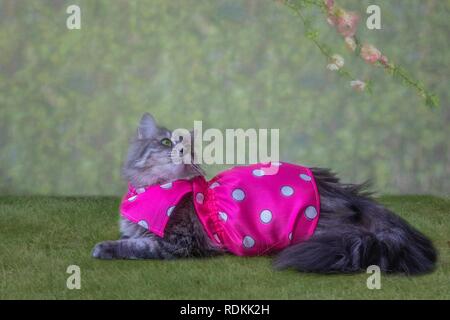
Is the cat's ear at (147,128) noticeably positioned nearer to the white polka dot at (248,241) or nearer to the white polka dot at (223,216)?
the white polka dot at (223,216)

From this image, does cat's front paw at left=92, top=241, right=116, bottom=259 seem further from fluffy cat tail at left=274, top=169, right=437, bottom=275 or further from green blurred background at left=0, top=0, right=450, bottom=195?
green blurred background at left=0, top=0, right=450, bottom=195

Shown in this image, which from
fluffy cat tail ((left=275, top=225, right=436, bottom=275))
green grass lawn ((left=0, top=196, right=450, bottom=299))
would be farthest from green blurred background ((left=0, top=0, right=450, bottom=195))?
fluffy cat tail ((left=275, top=225, right=436, bottom=275))

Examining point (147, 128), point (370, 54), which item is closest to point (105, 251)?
point (147, 128)

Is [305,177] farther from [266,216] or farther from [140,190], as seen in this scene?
[140,190]

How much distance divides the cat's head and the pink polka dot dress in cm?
3

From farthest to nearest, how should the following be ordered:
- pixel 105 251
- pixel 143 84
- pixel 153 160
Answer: pixel 143 84 → pixel 153 160 → pixel 105 251

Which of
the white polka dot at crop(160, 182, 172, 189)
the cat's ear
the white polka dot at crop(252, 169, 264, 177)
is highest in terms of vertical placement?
the cat's ear

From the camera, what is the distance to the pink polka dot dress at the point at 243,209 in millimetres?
2756

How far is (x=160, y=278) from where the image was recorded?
2480mm

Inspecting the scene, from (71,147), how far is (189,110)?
66cm

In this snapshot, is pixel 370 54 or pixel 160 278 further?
pixel 370 54

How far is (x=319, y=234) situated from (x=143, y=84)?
1.76 metres

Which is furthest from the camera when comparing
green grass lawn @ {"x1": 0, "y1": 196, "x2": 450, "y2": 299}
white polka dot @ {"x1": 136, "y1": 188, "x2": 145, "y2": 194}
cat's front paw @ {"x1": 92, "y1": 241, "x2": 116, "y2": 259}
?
white polka dot @ {"x1": 136, "y1": 188, "x2": 145, "y2": 194}

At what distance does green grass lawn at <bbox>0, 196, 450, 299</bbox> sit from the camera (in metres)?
2.33
